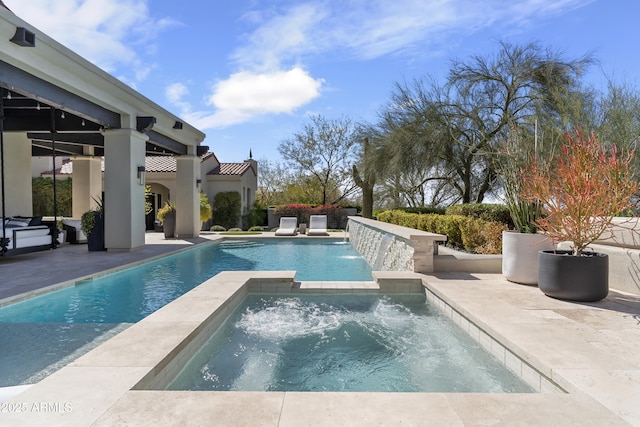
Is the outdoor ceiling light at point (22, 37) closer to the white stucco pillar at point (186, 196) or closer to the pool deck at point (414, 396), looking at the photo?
the pool deck at point (414, 396)

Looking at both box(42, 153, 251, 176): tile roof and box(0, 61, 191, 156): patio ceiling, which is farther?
box(42, 153, 251, 176): tile roof

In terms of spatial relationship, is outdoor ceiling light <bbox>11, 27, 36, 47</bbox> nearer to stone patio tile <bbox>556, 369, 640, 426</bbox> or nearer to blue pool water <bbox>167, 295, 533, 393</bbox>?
blue pool water <bbox>167, 295, 533, 393</bbox>

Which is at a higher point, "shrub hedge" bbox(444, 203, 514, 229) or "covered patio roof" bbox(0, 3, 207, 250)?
"covered patio roof" bbox(0, 3, 207, 250)

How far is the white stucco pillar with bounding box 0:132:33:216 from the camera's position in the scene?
10.6 metres

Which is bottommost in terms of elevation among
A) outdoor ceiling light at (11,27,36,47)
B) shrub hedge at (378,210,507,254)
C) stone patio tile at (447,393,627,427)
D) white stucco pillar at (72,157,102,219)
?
stone patio tile at (447,393,627,427)

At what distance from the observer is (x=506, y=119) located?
1323cm

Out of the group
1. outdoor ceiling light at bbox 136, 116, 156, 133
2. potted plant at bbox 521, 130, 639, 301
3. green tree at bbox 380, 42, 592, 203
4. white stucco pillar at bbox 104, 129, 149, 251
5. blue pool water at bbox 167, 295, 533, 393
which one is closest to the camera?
blue pool water at bbox 167, 295, 533, 393

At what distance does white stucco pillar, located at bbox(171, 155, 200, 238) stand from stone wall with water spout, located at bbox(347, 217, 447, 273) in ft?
21.1

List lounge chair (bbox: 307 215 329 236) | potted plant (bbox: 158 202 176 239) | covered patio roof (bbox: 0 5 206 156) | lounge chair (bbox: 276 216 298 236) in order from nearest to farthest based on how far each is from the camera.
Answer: covered patio roof (bbox: 0 5 206 156) < potted plant (bbox: 158 202 176 239) < lounge chair (bbox: 276 216 298 236) < lounge chair (bbox: 307 215 329 236)

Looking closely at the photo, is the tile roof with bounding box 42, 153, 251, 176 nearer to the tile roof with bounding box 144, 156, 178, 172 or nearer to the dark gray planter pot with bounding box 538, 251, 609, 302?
the tile roof with bounding box 144, 156, 178, 172

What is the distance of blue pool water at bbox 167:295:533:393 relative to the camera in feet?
9.43

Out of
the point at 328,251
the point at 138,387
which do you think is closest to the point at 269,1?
the point at 328,251

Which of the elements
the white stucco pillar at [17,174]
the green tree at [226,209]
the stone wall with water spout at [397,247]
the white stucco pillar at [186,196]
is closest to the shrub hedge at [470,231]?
the stone wall with water spout at [397,247]

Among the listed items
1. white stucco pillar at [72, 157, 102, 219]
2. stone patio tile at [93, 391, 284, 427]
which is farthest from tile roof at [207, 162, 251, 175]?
stone patio tile at [93, 391, 284, 427]
